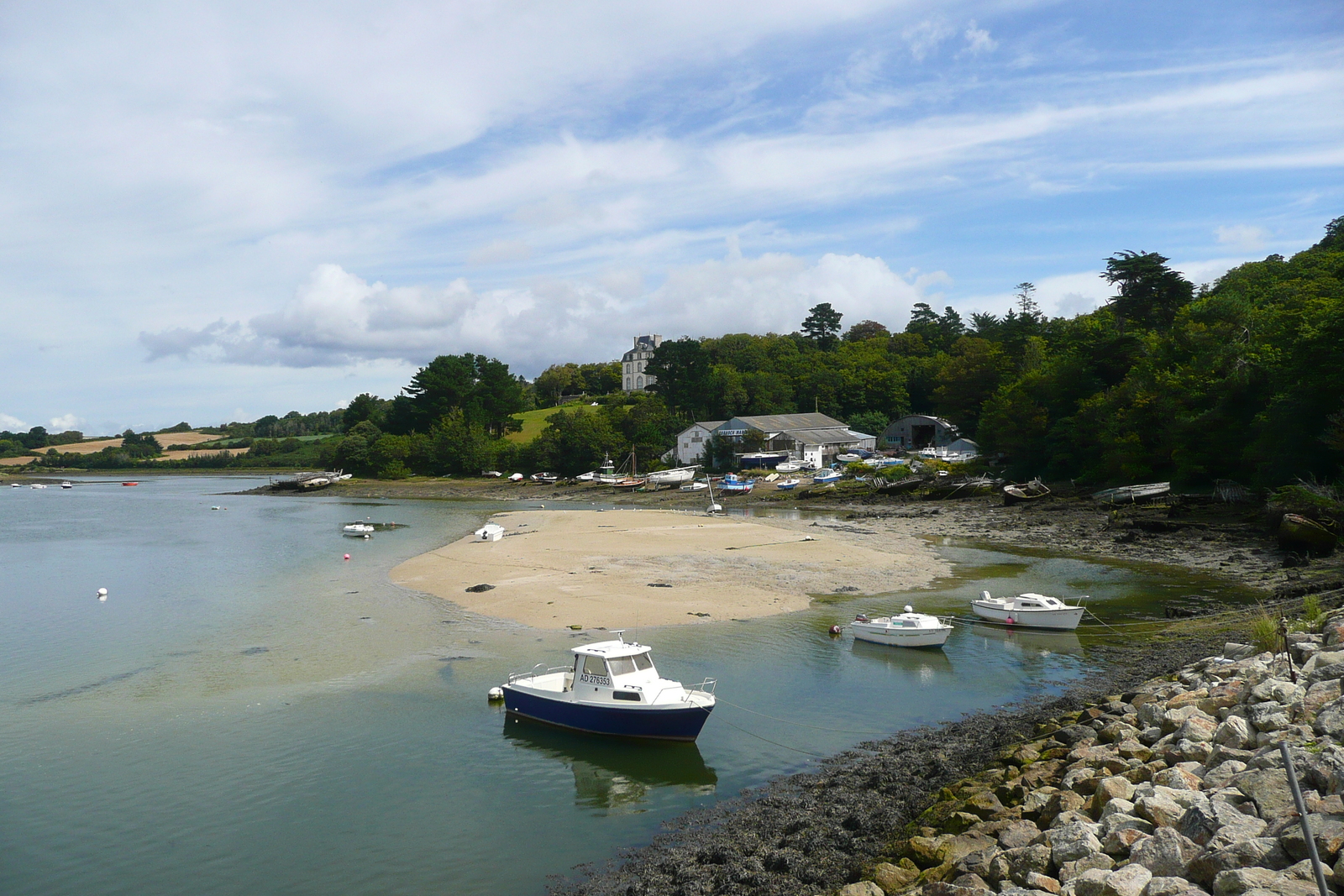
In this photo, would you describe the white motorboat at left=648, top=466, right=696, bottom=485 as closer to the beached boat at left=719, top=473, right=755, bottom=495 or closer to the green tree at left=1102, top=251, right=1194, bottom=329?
the beached boat at left=719, top=473, right=755, bottom=495

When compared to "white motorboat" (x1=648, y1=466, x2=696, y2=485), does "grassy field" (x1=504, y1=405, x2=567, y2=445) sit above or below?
above

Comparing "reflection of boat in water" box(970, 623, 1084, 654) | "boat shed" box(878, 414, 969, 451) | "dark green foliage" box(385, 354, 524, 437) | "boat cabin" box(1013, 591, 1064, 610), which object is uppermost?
"dark green foliage" box(385, 354, 524, 437)

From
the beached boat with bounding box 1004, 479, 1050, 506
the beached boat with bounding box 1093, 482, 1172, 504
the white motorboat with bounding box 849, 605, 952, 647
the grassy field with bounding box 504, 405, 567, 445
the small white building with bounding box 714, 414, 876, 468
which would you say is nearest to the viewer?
the white motorboat with bounding box 849, 605, 952, 647

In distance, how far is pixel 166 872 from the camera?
1299cm

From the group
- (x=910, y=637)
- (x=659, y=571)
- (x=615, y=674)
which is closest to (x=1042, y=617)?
(x=910, y=637)

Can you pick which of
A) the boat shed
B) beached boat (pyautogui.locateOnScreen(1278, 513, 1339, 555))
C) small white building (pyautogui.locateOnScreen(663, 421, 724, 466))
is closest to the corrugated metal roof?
small white building (pyautogui.locateOnScreen(663, 421, 724, 466))

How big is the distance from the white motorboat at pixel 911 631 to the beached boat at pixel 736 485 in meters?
56.8

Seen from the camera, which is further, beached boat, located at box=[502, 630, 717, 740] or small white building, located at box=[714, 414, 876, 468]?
small white building, located at box=[714, 414, 876, 468]

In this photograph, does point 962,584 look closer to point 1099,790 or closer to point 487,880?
point 1099,790

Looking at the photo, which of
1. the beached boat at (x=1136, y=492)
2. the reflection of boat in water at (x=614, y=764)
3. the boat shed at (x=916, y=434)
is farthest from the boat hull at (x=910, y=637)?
the boat shed at (x=916, y=434)

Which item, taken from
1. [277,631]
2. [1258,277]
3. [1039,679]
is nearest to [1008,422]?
[1258,277]

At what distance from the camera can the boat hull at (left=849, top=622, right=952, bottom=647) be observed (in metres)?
24.4

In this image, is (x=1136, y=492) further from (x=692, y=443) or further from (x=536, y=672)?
(x=692, y=443)

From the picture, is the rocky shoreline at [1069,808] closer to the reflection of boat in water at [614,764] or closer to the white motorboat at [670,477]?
the reflection of boat in water at [614,764]
